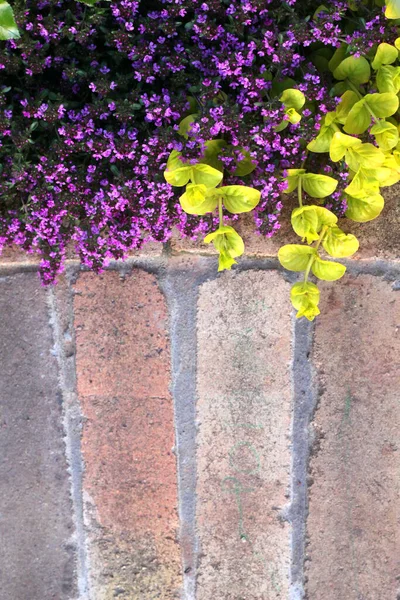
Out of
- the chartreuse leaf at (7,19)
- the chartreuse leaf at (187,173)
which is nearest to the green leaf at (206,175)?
the chartreuse leaf at (187,173)

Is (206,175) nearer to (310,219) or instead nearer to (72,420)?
(310,219)

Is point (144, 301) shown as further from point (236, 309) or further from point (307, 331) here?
point (307, 331)

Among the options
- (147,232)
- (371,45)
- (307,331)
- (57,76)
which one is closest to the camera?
(371,45)

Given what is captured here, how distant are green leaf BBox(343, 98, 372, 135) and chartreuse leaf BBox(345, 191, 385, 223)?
15 cm

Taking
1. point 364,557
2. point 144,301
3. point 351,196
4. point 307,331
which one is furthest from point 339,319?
point 364,557

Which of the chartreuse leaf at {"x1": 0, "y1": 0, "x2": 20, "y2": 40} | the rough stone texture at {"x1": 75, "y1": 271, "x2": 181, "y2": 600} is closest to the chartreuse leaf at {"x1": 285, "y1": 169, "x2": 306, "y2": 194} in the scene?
the rough stone texture at {"x1": 75, "y1": 271, "x2": 181, "y2": 600}

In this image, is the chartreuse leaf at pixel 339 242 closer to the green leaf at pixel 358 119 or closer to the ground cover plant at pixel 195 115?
the ground cover plant at pixel 195 115

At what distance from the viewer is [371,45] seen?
52.1 inches

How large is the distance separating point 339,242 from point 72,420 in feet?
2.91

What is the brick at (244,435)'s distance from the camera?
1.71 meters

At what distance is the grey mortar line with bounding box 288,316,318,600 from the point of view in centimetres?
172

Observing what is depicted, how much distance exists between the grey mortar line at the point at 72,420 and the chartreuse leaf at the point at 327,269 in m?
0.68

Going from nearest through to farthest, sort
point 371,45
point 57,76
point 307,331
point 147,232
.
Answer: point 371,45 < point 57,76 < point 147,232 < point 307,331

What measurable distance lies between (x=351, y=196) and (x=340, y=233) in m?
0.09
